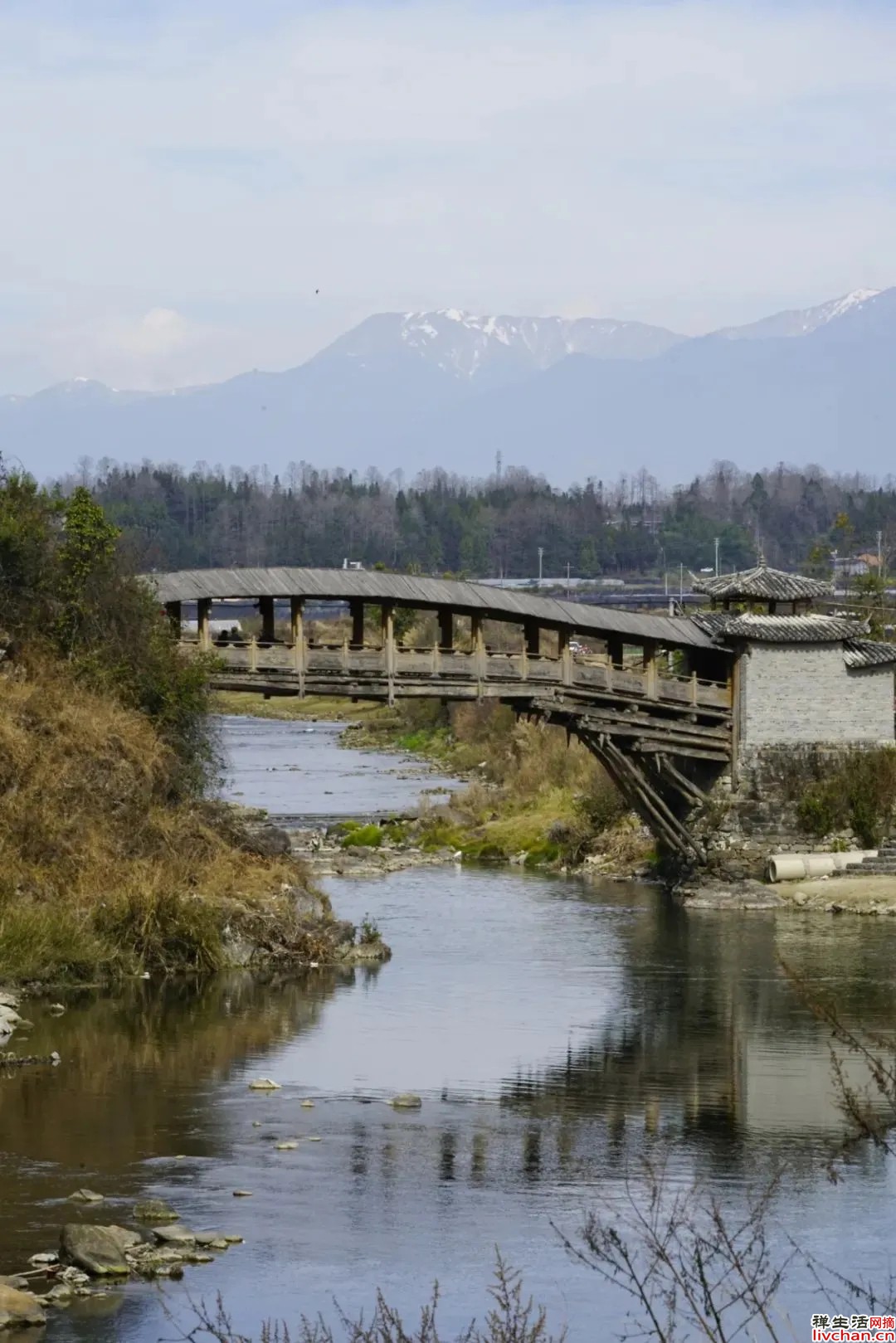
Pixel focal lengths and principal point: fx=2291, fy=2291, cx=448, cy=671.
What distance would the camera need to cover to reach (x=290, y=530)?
179m

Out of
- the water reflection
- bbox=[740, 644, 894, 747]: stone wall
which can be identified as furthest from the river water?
bbox=[740, 644, 894, 747]: stone wall

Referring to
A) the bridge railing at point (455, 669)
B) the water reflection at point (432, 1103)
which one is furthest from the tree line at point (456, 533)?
the water reflection at point (432, 1103)

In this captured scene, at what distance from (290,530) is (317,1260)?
161 m

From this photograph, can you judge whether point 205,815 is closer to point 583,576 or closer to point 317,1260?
point 317,1260

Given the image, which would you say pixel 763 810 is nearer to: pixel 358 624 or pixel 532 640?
pixel 532 640

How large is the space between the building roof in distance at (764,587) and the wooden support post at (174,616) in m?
11.0

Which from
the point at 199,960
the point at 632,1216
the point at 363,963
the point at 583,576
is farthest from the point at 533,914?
the point at 583,576

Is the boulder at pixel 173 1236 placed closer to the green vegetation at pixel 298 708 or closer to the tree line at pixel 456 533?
the green vegetation at pixel 298 708

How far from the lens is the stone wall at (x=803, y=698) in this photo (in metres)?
46.7

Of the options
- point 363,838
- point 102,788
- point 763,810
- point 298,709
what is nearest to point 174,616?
point 102,788

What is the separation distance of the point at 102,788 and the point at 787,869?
15.0 m

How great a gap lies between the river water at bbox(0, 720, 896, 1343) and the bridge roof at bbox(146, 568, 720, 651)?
6.96 meters

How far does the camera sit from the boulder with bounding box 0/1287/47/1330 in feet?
58.5

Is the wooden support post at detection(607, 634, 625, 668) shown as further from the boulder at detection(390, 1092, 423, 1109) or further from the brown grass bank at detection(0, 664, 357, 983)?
the boulder at detection(390, 1092, 423, 1109)
